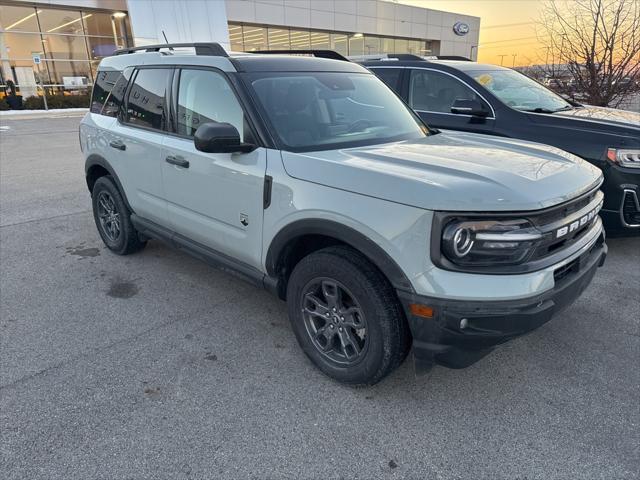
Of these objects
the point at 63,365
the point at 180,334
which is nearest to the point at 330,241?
the point at 180,334

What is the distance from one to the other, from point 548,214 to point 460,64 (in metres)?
4.09

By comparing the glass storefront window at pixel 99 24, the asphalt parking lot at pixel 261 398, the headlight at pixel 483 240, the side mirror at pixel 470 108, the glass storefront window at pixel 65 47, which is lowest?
the asphalt parking lot at pixel 261 398

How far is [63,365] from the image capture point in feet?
9.90

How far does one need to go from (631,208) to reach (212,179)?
3740 mm

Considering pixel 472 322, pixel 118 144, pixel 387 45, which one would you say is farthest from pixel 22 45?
pixel 472 322

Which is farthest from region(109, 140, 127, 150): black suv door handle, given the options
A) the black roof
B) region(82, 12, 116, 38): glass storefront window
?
region(82, 12, 116, 38): glass storefront window

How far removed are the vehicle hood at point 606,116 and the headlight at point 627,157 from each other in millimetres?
273

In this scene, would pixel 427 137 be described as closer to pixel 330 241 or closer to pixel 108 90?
pixel 330 241

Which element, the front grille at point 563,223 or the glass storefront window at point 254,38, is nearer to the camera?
the front grille at point 563,223

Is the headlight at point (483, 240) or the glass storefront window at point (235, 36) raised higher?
the glass storefront window at point (235, 36)

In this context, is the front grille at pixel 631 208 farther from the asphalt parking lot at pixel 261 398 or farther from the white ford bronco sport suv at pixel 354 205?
the white ford bronco sport suv at pixel 354 205

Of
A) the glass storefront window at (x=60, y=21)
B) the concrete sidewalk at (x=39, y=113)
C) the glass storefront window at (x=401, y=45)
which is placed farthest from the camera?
the glass storefront window at (x=401, y=45)

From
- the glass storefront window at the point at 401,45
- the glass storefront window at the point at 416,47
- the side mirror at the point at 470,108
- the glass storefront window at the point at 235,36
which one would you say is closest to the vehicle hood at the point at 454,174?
the side mirror at the point at 470,108

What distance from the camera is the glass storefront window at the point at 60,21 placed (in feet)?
84.5
